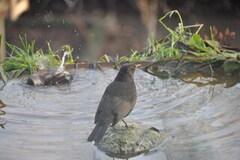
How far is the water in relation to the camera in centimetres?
362

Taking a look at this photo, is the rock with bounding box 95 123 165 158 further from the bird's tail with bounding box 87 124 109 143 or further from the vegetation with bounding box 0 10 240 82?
the vegetation with bounding box 0 10 240 82

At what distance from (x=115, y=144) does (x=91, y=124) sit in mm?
453

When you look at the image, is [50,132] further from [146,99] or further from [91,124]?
[146,99]

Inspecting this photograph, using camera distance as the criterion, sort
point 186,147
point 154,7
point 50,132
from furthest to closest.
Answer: point 154,7 < point 50,132 < point 186,147

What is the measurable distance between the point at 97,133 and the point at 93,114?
66 cm

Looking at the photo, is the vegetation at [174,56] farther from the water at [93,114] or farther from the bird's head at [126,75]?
the bird's head at [126,75]

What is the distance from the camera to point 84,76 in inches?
211

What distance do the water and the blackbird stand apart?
12cm

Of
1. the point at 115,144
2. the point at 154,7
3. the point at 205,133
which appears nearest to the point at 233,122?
the point at 205,133

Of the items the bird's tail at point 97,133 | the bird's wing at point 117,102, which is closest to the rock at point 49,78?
the bird's wing at point 117,102

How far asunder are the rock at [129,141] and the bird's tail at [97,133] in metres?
0.09

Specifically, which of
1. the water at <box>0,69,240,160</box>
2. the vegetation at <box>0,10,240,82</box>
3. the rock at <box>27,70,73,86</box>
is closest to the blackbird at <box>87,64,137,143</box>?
the water at <box>0,69,240,160</box>

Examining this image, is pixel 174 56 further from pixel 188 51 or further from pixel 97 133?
pixel 97 133

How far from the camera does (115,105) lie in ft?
13.0
